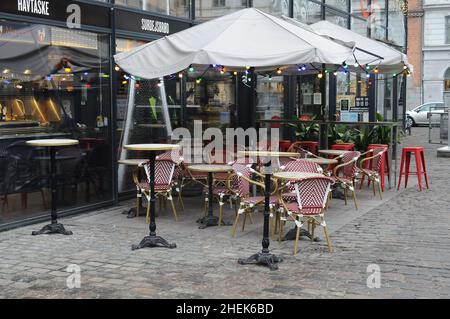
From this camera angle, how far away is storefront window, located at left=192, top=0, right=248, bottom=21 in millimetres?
11492

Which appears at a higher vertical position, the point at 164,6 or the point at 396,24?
the point at 396,24

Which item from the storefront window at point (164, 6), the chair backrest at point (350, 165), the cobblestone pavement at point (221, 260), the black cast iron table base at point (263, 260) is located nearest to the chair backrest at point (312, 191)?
the cobblestone pavement at point (221, 260)

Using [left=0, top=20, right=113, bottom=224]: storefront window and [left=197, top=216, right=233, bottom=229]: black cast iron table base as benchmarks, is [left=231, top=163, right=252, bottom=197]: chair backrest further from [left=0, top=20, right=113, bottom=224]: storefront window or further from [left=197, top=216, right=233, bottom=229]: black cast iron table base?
[left=0, top=20, right=113, bottom=224]: storefront window

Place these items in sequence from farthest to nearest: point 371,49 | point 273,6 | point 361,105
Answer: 1. point 361,105
2. point 273,6
3. point 371,49

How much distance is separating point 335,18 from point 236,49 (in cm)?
977

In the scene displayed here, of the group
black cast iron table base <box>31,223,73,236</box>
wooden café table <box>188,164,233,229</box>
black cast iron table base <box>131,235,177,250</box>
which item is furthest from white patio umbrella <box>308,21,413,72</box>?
black cast iron table base <box>31,223,73,236</box>

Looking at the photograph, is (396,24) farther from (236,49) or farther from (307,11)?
(236,49)

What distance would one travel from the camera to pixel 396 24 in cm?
2205

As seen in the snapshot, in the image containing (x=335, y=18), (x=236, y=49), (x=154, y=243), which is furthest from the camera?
(x=335, y=18)

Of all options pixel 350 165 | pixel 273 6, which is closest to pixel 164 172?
pixel 350 165

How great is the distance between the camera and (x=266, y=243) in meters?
5.97

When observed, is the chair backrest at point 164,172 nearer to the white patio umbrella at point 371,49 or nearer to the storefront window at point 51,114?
the storefront window at point 51,114

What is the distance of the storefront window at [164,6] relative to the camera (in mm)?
9808
